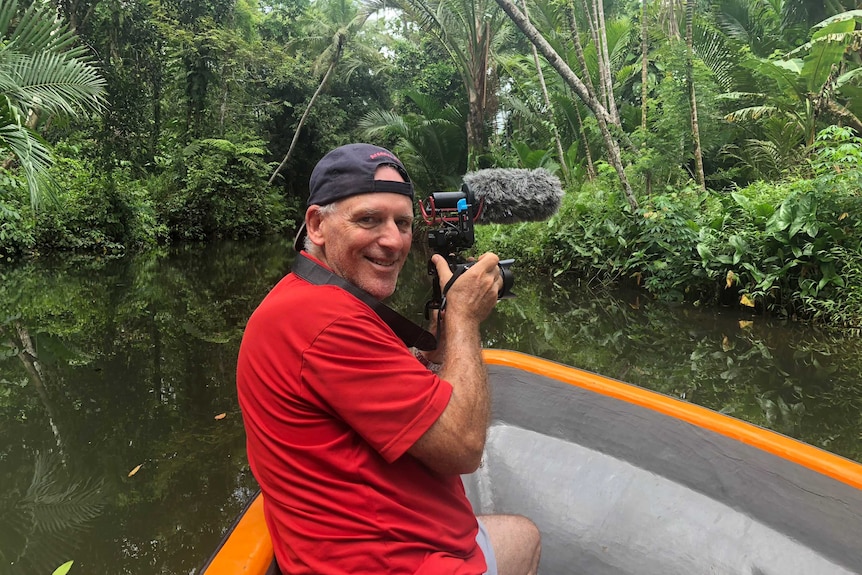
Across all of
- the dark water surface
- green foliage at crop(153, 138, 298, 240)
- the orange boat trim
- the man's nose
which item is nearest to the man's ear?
the man's nose

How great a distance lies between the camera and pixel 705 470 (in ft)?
5.46

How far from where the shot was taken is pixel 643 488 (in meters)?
1.81

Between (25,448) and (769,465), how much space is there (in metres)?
3.75

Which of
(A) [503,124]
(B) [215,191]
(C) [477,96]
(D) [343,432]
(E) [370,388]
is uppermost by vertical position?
(C) [477,96]

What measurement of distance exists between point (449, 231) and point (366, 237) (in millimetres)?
254

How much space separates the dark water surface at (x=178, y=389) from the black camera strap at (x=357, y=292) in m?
1.67

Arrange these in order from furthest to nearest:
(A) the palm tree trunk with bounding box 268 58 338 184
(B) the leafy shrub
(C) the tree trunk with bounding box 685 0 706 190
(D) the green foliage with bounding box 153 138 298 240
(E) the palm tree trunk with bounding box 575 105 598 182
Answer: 1. (A) the palm tree trunk with bounding box 268 58 338 184
2. (D) the green foliage with bounding box 153 138 298 240
3. (B) the leafy shrub
4. (E) the palm tree trunk with bounding box 575 105 598 182
5. (C) the tree trunk with bounding box 685 0 706 190

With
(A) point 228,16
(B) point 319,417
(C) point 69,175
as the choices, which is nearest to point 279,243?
(C) point 69,175

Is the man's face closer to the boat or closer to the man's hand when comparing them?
the man's hand

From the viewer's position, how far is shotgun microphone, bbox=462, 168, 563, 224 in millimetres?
1467

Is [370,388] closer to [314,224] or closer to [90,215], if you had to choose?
[314,224]

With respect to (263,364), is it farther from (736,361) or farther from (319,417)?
(736,361)

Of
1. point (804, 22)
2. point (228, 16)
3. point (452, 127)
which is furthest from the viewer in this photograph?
point (228, 16)

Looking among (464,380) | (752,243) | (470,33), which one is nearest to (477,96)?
(470,33)
